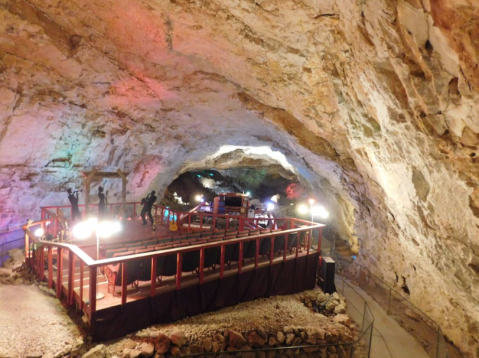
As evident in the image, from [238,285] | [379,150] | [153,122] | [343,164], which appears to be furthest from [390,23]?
[153,122]

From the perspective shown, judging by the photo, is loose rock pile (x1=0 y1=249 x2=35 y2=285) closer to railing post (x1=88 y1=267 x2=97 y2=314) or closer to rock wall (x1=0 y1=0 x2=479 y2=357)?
railing post (x1=88 y1=267 x2=97 y2=314)

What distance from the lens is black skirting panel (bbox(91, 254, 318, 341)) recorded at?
14.9 feet

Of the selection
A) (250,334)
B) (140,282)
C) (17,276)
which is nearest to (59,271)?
(140,282)

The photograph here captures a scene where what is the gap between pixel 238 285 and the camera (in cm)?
627

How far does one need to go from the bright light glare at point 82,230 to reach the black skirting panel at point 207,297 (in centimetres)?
300

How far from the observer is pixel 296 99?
7359mm

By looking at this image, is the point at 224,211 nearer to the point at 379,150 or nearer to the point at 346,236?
the point at 346,236

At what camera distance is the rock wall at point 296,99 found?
12.2 ft

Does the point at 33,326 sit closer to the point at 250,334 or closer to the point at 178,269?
the point at 178,269

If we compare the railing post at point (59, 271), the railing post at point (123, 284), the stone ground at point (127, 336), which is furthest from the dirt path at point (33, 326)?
the railing post at point (123, 284)

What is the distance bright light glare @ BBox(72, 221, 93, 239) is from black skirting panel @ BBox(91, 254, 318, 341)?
3002 millimetres

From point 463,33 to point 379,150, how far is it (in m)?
3.43

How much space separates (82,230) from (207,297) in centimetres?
360

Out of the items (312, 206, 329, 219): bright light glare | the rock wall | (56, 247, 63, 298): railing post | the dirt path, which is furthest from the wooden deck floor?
(312, 206, 329, 219): bright light glare
